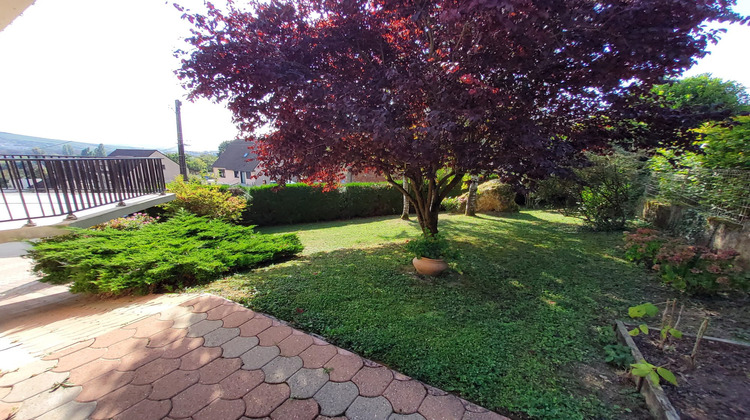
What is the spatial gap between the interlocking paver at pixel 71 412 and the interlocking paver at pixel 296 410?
3.81ft

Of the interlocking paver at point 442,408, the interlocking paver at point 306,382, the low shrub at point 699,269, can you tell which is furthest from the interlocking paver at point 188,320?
the low shrub at point 699,269

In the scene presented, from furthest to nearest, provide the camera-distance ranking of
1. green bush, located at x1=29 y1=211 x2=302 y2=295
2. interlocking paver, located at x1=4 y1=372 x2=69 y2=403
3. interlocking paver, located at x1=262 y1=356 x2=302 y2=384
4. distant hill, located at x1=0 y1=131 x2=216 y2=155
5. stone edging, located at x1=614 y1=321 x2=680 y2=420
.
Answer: distant hill, located at x1=0 y1=131 x2=216 y2=155, green bush, located at x1=29 y1=211 x2=302 y2=295, interlocking paver, located at x1=262 y1=356 x2=302 y2=384, interlocking paver, located at x1=4 y1=372 x2=69 y2=403, stone edging, located at x1=614 y1=321 x2=680 y2=420

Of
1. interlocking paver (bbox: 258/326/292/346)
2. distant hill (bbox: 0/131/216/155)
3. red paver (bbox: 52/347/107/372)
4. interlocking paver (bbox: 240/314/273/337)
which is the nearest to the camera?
red paver (bbox: 52/347/107/372)

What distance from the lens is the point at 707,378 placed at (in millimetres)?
1913

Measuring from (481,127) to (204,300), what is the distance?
3.96 meters

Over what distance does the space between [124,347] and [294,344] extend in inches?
57.7

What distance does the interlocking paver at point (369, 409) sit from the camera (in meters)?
1.64

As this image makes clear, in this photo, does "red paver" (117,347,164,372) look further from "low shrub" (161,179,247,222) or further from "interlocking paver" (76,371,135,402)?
"low shrub" (161,179,247,222)

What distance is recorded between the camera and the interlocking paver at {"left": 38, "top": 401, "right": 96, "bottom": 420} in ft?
5.37

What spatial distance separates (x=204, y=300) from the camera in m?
3.18

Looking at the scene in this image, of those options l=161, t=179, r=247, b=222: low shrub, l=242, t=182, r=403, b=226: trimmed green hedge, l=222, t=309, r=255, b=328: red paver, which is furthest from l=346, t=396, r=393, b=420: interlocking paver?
l=242, t=182, r=403, b=226: trimmed green hedge

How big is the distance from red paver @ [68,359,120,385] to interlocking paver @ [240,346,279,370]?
978mm

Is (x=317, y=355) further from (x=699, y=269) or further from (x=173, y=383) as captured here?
(x=699, y=269)

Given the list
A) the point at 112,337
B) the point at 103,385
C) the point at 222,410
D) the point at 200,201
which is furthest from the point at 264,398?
the point at 200,201
